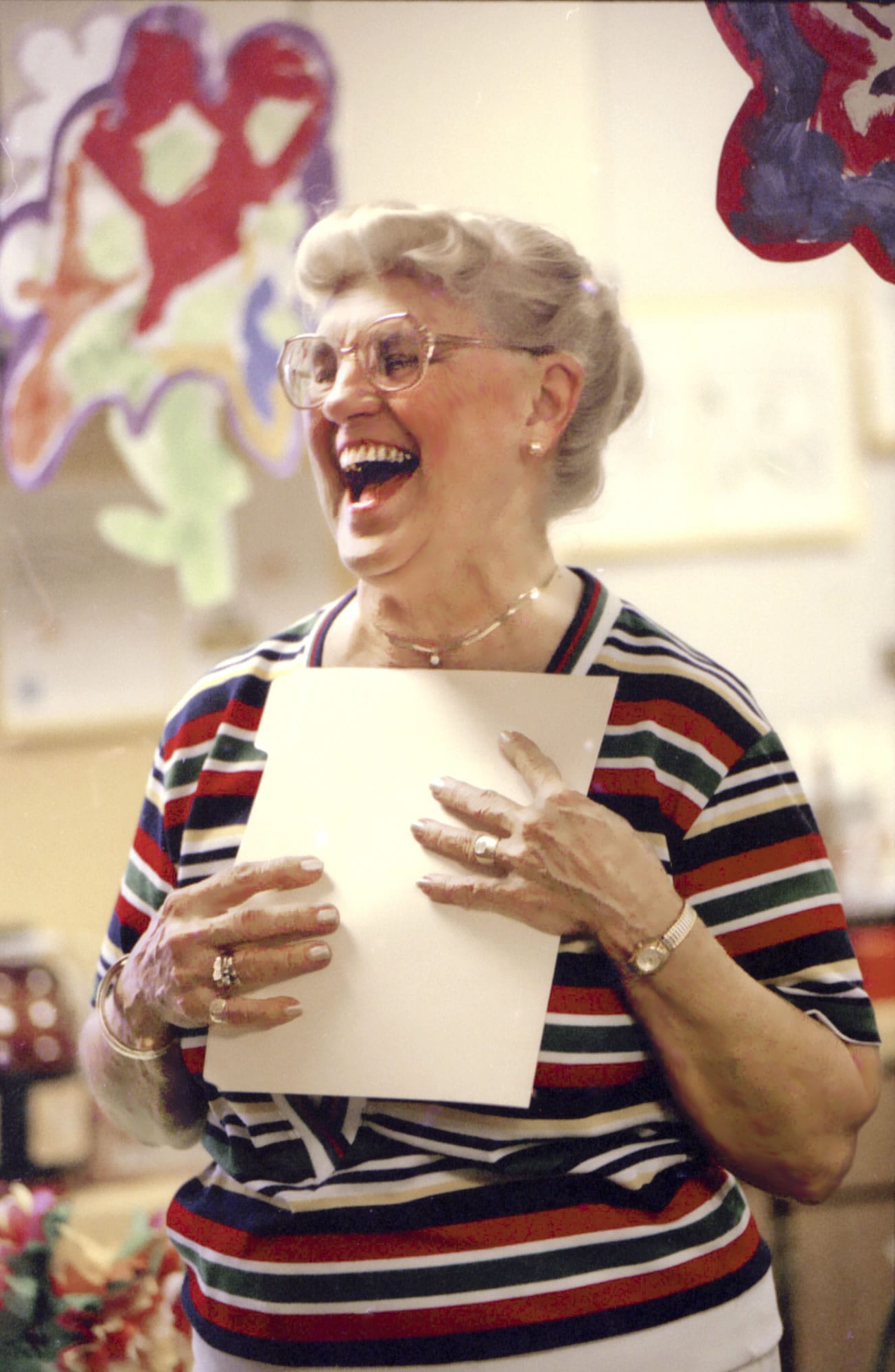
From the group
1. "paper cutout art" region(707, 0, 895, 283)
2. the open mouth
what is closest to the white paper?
the open mouth

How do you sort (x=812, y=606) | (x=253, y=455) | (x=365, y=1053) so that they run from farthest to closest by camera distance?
(x=253, y=455)
(x=812, y=606)
(x=365, y=1053)

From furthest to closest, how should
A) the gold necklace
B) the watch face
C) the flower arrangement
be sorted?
the flower arrangement < the gold necklace < the watch face

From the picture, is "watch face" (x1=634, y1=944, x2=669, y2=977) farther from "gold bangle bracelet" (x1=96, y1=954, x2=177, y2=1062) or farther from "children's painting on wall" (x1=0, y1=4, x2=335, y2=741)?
"children's painting on wall" (x1=0, y1=4, x2=335, y2=741)

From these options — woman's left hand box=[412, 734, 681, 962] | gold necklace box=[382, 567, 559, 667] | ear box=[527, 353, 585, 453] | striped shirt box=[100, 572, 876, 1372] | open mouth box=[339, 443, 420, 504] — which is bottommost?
striped shirt box=[100, 572, 876, 1372]

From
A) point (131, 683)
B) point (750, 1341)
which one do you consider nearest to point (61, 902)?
point (131, 683)

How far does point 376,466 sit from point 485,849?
28 cm

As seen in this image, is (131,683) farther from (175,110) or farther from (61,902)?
(175,110)

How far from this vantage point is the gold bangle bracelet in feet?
2.86

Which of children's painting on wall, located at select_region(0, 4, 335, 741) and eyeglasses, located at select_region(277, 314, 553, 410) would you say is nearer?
eyeglasses, located at select_region(277, 314, 553, 410)

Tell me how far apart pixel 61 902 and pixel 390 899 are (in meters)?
0.40

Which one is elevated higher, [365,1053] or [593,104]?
[593,104]

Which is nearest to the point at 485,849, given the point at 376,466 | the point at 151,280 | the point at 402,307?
the point at 376,466

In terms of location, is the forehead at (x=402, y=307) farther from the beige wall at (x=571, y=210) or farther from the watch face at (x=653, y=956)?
the watch face at (x=653, y=956)

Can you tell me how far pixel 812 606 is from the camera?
0.99m
